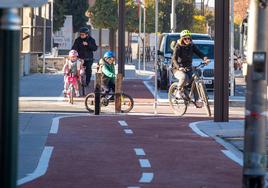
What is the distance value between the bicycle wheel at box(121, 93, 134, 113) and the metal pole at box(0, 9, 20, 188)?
15543mm

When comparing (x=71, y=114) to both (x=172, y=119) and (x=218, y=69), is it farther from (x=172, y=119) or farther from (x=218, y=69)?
(x=218, y=69)

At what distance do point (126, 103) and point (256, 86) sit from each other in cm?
1351

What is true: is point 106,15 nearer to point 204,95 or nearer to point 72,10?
point 72,10

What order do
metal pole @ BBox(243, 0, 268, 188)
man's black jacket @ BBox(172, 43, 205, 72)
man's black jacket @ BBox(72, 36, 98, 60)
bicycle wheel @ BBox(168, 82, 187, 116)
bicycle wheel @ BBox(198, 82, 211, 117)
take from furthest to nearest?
1. man's black jacket @ BBox(72, 36, 98, 60)
2. man's black jacket @ BBox(172, 43, 205, 72)
3. bicycle wheel @ BBox(168, 82, 187, 116)
4. bicycle wheel @ BBox(198, 82, 211, 117)
5. metal pole @ BBox(243, 0, 268, 188)

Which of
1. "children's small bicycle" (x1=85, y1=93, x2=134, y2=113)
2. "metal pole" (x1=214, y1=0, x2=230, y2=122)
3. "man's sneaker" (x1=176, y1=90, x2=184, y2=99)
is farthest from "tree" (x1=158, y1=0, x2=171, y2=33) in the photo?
"metal pole" (x1=214, y1=0, x2=230, y2=122)

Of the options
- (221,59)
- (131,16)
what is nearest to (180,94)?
(221,59)

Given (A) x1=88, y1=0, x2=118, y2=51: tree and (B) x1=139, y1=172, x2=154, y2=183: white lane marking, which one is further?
(A) x1=88, y1=0, x2=118, y2=51: tree

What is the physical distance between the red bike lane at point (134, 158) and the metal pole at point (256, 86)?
2.80m

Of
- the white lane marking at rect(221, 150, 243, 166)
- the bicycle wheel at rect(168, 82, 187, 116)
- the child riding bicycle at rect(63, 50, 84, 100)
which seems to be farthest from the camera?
the child riding bicycle at rect(63, 50, 84, 100)

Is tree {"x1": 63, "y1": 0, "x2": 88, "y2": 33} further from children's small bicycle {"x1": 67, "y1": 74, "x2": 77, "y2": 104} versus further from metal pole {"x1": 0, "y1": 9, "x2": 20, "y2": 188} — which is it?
metal pole {"x1": 0, "y1": 9, "x2": 20, "y2": 188}

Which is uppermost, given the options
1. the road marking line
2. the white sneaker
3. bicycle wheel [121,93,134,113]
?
the white sneaker

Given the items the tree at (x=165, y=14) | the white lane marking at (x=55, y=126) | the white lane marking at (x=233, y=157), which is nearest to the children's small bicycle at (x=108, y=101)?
the white lane marking at (x=55, y=126)

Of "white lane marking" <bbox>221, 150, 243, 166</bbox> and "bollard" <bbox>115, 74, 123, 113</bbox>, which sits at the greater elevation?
"bollard" <bbox>115, 74, 123, 113</bbox>

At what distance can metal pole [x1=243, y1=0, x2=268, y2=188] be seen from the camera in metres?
7.23
